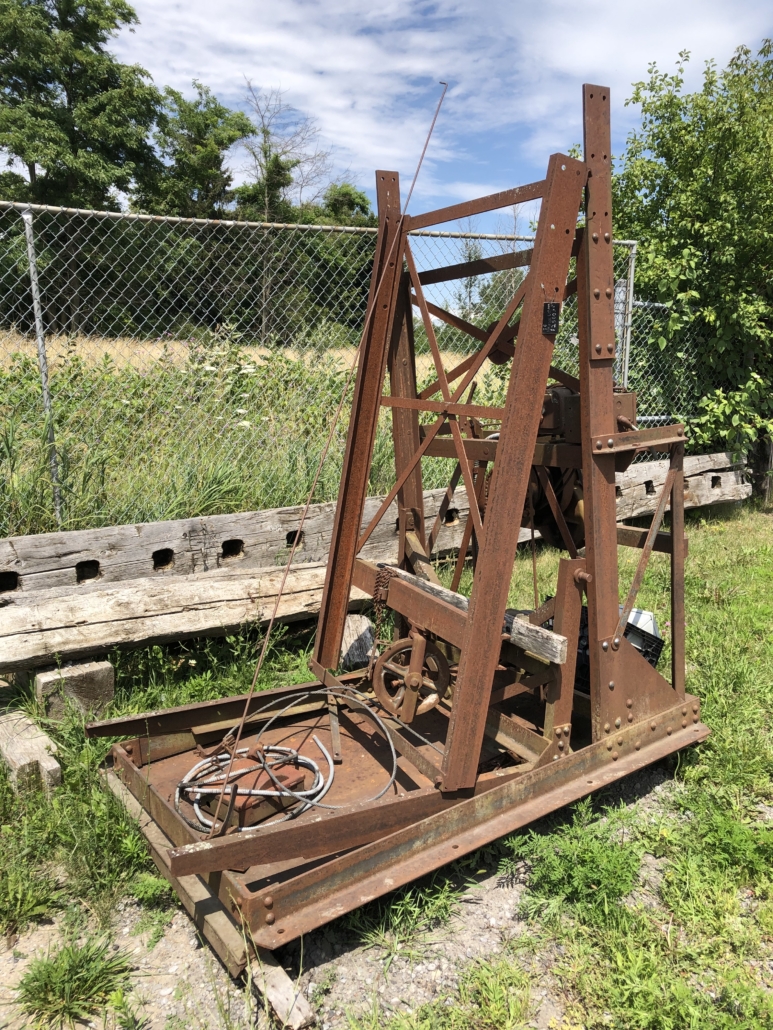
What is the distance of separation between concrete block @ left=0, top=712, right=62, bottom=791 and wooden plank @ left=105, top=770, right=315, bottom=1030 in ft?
2.15

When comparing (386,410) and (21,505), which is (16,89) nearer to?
(386,410)

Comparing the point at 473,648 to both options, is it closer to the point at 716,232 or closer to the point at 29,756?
the point at 29,756

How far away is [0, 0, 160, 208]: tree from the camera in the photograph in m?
23.7

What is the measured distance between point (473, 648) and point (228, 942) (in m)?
1.26

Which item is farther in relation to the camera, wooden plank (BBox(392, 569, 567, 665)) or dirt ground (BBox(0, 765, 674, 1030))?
wooden plank (BBox(392, 569, 567, 665))

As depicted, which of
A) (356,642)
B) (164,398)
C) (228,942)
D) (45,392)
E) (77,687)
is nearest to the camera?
(228,942)

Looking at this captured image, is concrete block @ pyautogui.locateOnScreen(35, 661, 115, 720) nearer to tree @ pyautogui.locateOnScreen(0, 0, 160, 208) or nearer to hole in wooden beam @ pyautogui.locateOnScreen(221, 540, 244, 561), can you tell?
hole in wooden beam @ pyautogui.locateOnScreen(221, 540, 244, 561)

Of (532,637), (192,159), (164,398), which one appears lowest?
(532,637)

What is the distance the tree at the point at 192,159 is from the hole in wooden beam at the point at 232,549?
80.9ft

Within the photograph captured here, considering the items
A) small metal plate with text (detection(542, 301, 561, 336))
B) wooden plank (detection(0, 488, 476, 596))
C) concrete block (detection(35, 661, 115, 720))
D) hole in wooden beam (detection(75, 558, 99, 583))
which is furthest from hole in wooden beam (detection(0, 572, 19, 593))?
small metal plate with text (detection(542, 301, 561, 336))

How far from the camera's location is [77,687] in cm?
366

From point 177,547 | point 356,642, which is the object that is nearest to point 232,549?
point 177,547

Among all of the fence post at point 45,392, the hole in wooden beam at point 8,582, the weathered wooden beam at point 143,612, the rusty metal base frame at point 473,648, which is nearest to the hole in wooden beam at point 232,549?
the weathered wooden beam at point 143,612

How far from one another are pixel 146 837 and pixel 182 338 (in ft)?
13.9
